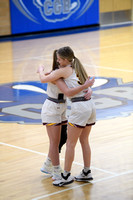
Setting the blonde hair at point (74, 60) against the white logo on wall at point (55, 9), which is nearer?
the blonde hair at point (74, 60)

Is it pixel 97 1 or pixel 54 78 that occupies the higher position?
pixel 54 78

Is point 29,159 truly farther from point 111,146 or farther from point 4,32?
point 4,32

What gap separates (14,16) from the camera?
17984 millimetres

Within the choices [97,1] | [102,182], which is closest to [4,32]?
[97,1]

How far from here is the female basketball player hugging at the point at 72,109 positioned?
4.69 meters

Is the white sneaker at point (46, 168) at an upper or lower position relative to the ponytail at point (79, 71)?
lower

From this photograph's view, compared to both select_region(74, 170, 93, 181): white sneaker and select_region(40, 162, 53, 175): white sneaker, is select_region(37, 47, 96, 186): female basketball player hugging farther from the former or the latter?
select_region(40, 162, 53, 175): white sneaker

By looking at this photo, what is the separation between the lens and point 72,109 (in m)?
4.71

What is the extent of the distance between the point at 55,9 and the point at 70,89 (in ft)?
48.2

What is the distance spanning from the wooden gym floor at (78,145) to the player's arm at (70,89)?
0.91 m

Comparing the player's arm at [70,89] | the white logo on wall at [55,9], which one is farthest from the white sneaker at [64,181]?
the white logo on wall at [55,9]

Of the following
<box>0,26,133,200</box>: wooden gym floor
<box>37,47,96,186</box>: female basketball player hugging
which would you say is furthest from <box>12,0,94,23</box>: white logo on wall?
<box>37,47,96,186</box>: female basketball player hugging

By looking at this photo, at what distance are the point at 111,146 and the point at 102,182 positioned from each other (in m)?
1.19

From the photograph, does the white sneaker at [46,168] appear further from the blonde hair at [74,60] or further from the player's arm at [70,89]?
the blonde hair at [74,60]
